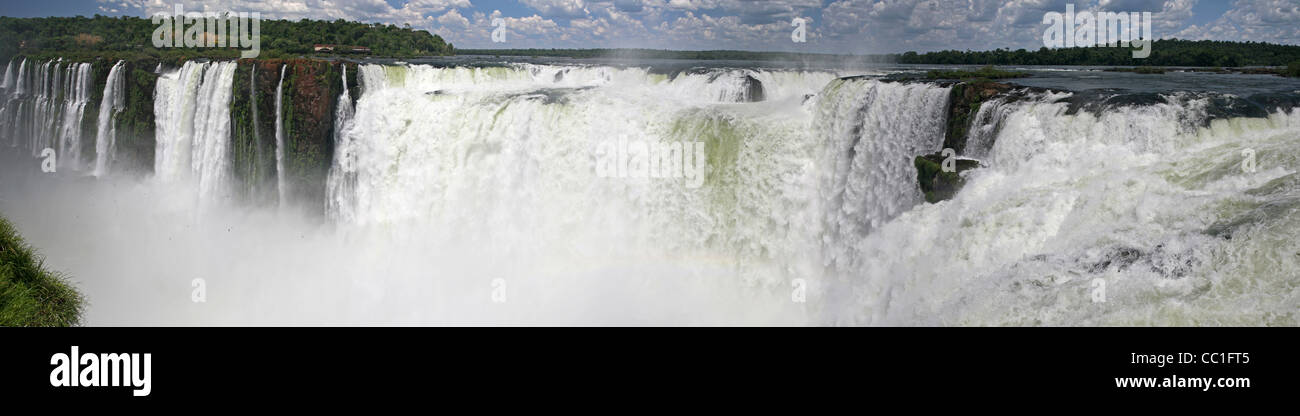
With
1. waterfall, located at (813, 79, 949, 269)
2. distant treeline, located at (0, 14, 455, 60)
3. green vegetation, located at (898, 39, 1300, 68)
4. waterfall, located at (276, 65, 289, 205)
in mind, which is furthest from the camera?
distant treeline, located at (0, 14, 455, 60)

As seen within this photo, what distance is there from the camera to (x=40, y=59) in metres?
30.7

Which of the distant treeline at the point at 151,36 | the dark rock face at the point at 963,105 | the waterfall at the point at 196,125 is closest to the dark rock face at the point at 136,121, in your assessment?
the waterfall at the point at 196,125

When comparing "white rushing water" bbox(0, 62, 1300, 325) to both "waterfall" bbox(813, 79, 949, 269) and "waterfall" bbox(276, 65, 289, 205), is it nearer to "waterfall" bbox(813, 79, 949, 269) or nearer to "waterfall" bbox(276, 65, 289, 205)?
"waterfall" bbox(813, 79, 949, 269)

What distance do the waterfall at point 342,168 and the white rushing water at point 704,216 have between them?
9 centimetres

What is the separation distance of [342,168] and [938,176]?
48.3 feet

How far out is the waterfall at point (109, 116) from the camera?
1024 inches

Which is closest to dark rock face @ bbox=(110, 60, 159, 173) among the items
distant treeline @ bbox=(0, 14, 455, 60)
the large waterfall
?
the large waterfall

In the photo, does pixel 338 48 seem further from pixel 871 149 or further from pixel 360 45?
pixel 871 149

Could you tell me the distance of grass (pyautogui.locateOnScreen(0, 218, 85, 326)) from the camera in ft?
23.8

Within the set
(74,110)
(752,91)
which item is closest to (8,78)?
(74,110)

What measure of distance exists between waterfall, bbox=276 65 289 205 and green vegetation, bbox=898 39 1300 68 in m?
28.5
